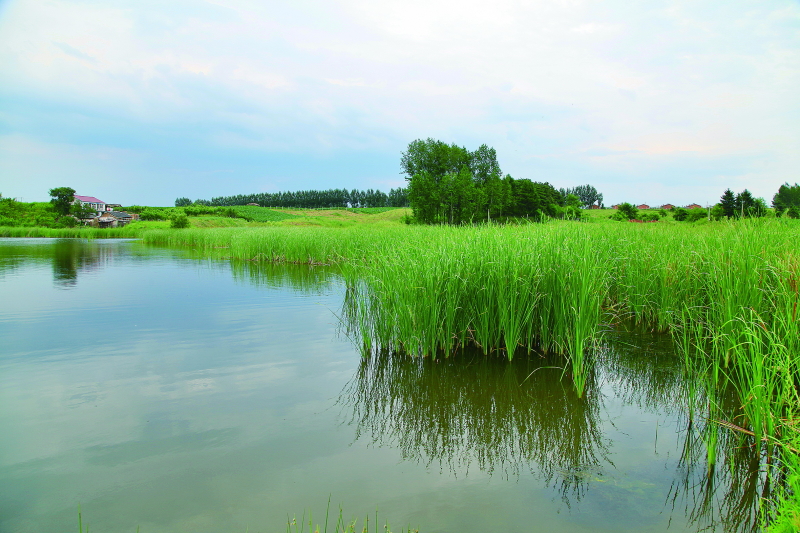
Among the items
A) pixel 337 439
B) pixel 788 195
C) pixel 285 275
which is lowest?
pixel 337 439

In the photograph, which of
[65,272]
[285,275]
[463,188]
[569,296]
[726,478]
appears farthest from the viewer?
[463,188]

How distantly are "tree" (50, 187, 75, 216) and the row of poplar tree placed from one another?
1803 inches

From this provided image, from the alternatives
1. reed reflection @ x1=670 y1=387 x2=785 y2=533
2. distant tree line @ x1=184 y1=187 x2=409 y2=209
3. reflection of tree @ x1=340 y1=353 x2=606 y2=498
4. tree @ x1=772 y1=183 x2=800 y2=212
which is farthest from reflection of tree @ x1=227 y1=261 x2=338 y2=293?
distant tree line @ x1=184 y1=187 x2=409 y2=209

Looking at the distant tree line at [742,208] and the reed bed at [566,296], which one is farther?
the distant tree line at [742,208]

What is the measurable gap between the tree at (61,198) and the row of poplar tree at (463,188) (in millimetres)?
45803

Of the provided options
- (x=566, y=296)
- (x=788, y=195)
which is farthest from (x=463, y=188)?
(x=566, y=296)

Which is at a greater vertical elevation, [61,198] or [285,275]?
Result: [61,198]

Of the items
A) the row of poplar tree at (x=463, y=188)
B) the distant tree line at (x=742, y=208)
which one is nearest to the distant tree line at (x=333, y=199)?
the row of poplar tree at (x=463, y=188)

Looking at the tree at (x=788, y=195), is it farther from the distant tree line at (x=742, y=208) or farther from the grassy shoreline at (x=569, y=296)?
the grassy shoreline at (x=569, y=296)

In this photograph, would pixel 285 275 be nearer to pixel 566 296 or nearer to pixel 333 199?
pixel 566 296

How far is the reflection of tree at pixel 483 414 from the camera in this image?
12.1 ft

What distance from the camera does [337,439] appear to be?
407 centimetres

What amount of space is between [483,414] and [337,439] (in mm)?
1466

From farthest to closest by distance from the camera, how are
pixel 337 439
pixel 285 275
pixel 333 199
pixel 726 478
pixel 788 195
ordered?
pixel 333 199 < pixel 788 195 < pixel 285 275 < pixel 337 439 < pixel 726 478
